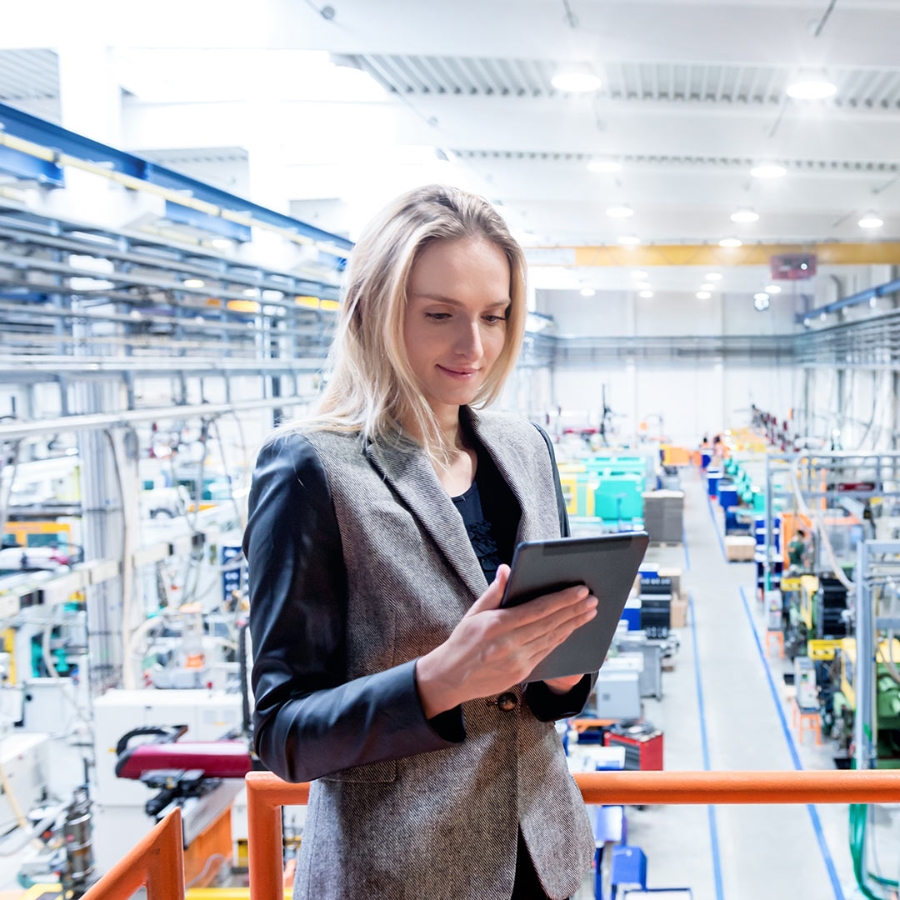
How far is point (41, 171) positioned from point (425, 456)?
388 centimetres

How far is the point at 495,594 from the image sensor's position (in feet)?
2.51

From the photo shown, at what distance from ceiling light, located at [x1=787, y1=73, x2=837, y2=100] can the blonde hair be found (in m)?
4.66

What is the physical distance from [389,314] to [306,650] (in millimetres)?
346

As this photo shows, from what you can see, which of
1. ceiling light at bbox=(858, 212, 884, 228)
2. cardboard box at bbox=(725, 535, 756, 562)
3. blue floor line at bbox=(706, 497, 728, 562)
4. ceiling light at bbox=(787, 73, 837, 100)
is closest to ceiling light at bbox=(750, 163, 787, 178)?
ceiling light at bbox=(787, 73, 837, 100)

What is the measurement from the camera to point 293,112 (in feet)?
21.8

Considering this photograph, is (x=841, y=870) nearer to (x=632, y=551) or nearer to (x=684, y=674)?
(x=684, y=674)

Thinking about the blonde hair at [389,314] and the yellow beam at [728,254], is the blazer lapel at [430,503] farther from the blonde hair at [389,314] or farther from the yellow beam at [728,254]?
the yellow beam at [728,254]

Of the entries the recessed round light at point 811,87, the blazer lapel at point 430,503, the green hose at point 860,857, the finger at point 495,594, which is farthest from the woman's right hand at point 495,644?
the green hose at point 860,857

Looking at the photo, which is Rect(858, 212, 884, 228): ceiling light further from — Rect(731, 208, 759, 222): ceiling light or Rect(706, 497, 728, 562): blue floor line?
Rect(706, 497, 728, 562): blue floor line

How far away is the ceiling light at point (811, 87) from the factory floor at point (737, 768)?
432 centimetres

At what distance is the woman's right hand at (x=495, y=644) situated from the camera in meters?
0.76

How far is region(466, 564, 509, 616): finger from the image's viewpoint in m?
0.75

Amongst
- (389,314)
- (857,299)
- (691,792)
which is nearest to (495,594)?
(389,314)

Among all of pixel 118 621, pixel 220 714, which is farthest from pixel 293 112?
pixel 220 714
